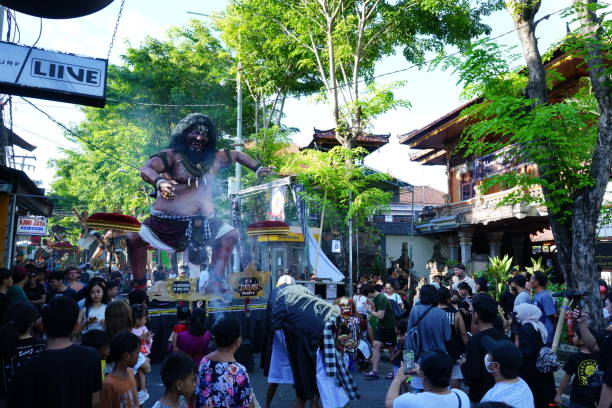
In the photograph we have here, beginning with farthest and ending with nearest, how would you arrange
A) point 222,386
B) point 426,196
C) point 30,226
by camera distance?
point 426,196 → point 30,226 → point 222,386

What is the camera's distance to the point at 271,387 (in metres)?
5.67

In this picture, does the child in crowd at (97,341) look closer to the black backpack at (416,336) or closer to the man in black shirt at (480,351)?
the man in black shirt at (480,351)

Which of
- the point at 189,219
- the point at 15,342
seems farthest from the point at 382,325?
the point at 15,342

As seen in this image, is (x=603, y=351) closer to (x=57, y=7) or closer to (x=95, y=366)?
(x=95, y=366)

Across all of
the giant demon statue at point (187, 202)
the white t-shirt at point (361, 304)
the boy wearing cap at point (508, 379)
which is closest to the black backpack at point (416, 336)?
the boy wearing cap at point (508, 379)

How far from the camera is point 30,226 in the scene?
1608 cm

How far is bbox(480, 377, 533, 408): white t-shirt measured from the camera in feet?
10.3

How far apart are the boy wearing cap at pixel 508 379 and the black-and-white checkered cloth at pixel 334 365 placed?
6.57 ft

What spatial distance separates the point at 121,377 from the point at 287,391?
14.7 feet

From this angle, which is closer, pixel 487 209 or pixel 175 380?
pixel 175 380

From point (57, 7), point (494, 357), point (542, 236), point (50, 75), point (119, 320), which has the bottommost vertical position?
point (494, 357)

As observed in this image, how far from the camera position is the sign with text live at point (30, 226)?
621 inches

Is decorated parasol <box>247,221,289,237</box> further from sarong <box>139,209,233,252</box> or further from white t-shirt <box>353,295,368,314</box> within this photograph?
white t-shirt <box>353,295,368,314</box>

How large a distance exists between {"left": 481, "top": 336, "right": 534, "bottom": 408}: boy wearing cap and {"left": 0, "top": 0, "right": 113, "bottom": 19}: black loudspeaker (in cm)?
327
